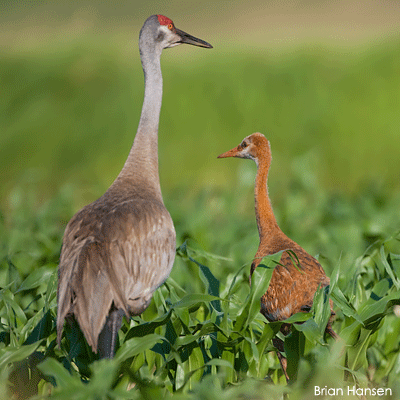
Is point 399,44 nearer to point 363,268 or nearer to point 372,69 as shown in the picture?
point 372,69

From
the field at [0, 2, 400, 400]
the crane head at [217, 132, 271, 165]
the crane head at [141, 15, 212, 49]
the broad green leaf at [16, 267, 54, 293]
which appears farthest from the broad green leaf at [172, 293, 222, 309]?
the crane head at [141, 15, 212, 49]

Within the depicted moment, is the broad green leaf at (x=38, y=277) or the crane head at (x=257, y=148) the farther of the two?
the crane head at (x=257, y=148)

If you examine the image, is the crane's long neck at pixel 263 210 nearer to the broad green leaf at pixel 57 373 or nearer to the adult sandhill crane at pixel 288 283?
the adult sandhill crane at pixel 288 283

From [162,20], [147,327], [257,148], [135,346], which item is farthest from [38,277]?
[162,20]

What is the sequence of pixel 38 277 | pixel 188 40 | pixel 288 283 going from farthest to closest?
pixel 188 40 → pixel 38 277 → pixel 288 283

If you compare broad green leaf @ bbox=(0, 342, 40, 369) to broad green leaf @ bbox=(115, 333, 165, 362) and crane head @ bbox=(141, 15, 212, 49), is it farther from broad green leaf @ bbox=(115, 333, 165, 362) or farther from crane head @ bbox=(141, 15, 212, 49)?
→ crane head @ bbox=(141, 15, 212, 49)

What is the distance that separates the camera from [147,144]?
10.8 ft

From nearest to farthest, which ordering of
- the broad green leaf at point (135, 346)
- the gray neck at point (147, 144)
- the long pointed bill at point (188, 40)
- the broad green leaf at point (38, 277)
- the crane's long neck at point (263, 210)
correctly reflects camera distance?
the broad green leaf at point (135, 346) → the broad green leaf at point (38, 277) → the gray neck at point (147, 144) → the crane's long neck at point (263, 210) → the long pointed bill at point (188, 40)

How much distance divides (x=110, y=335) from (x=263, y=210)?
1.46 meters

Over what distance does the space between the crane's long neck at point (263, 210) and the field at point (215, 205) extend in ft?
1.32

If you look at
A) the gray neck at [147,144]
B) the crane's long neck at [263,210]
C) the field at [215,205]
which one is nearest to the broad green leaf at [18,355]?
the field at [215,205]

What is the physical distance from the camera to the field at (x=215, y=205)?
94.1 inches

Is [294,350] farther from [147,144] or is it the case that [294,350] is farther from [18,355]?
[147,144]

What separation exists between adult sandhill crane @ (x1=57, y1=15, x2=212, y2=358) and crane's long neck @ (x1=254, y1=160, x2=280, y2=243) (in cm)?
77
